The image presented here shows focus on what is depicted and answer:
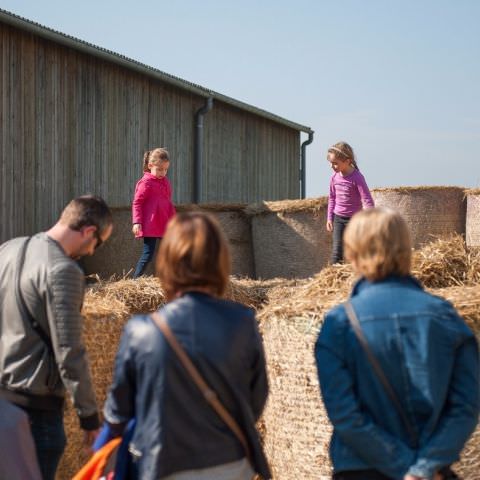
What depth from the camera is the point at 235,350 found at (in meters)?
2.54

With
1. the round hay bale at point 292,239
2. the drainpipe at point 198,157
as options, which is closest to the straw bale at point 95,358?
the round hay bale at point 292,239

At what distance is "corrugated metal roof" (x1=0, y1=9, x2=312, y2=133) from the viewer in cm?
969

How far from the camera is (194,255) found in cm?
254

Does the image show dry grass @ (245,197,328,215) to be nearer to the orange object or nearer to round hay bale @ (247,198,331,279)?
round hay bale @ (247,198,331,279)

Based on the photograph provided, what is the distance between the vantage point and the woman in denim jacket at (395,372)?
260 centimetres

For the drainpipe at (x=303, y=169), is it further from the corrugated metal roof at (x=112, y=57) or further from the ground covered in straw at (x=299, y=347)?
the ground covered in straw at (x=299, y=347)

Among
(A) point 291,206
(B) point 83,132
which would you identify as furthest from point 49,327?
(B) point 83,132

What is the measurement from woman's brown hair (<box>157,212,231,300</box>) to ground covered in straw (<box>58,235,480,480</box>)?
1749 mm

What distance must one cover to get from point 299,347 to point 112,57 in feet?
27.1

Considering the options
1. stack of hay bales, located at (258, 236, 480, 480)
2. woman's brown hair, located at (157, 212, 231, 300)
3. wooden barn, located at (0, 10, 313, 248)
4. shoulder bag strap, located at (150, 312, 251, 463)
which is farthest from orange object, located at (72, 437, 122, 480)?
wooden barn, located at (0, 10, 313, 248)

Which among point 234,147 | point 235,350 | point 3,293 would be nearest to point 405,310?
point 235,350

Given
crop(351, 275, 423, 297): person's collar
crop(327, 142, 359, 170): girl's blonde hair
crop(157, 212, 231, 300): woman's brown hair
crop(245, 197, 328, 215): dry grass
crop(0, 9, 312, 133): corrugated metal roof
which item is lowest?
crop(351, 275, 423, 297): person's collar

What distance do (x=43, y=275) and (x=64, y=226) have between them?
0.26 metres

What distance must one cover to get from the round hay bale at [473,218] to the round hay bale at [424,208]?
206mm
